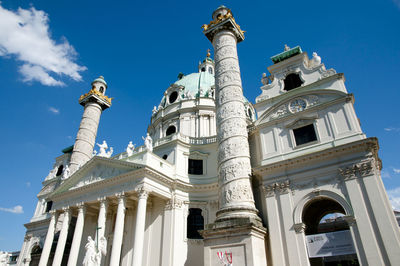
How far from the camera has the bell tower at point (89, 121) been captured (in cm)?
3033

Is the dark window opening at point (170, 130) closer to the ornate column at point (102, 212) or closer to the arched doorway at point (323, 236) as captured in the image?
the ornate column at point (102, 212)

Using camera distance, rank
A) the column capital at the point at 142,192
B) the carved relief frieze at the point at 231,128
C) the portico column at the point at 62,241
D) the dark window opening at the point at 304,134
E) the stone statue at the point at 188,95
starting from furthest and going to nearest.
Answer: the stone statue at the point at 188,95
the portico column at the point at 62,241
the column capital at the point at 142,192
the dark window opening at the point at 304,134
the carved relief frieze at the point at 231,128

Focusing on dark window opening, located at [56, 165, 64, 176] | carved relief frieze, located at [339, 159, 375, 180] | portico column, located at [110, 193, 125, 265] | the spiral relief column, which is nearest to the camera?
the spiral relief column

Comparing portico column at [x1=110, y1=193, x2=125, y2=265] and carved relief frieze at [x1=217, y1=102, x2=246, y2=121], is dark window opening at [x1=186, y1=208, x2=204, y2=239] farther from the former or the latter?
carved relief frieze at [x1=217, y1=102, x2=246, y2=121]

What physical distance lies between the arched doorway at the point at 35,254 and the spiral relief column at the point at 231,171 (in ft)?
78.6

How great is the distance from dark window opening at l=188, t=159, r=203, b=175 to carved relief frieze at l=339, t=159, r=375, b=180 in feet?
38.2

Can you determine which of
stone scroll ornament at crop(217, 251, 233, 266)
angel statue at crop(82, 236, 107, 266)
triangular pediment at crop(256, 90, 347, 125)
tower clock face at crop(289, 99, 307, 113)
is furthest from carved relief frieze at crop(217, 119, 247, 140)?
angel statue at crop(82, 236, 107, 266)

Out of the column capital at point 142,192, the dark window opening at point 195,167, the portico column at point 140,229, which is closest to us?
the portico column at point 140,229

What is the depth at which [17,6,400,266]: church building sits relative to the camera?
14.3m

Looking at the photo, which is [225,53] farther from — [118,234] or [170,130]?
[170,130]

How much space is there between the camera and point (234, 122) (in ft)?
54.5

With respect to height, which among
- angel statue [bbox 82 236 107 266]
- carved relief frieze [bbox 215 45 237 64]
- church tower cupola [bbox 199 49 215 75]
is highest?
church tower cupola [bbox 199 49 215 75]

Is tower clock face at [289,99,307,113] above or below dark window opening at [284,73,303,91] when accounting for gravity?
below

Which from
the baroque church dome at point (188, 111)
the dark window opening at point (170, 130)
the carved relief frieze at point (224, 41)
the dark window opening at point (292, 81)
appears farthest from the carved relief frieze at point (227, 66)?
the dark window opening at point (170, 130)
